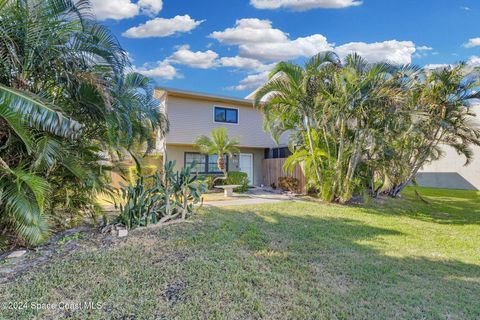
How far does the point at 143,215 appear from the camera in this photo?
6219 mm

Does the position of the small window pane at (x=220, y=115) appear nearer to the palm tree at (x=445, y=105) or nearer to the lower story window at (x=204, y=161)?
the lower story window at (x=204, y=161)

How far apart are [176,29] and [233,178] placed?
818cm

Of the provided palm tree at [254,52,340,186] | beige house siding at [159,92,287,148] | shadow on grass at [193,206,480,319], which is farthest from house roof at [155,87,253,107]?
shadow on grass at [193,206,480,319]

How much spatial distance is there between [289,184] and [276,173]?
1.84 metres

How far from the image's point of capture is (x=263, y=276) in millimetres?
4258

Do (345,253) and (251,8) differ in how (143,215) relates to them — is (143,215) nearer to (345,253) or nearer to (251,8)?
(345,253)

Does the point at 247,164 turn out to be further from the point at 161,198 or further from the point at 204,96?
the point at 161,198

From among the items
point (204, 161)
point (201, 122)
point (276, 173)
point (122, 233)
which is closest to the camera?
point (122, 233)

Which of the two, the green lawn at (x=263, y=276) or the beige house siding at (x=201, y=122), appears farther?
the beige house siding at (x=201, y=122)

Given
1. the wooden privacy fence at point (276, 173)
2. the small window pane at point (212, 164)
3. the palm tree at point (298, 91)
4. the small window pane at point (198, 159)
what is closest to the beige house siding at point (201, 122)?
the small window pane at point (198, 159)

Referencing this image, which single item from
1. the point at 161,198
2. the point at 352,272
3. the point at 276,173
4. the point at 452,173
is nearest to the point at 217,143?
the point at 276,173

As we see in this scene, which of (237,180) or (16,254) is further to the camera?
(237,180)

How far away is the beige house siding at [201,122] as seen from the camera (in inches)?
584

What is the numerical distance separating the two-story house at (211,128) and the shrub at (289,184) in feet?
7.44
